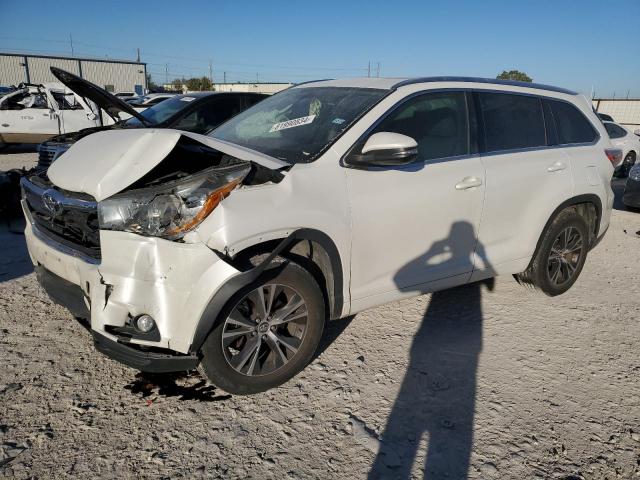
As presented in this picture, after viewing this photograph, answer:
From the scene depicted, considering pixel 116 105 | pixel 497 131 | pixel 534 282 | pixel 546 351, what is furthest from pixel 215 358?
pixel 534 282

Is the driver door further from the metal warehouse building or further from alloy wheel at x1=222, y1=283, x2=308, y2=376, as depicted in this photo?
the metal warehouse building

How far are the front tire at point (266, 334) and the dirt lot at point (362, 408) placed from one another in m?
0.16

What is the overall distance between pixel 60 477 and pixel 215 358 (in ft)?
2.88

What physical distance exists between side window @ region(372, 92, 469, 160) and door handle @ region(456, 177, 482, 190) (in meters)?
0.21

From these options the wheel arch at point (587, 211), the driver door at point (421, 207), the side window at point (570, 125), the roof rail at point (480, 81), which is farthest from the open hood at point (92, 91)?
the side window at point (570, 125)

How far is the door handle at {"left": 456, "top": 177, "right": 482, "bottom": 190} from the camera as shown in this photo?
348cm

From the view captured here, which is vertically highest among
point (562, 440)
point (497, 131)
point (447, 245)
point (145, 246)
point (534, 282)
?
point (497, 131)

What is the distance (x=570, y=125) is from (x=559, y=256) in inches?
48.2

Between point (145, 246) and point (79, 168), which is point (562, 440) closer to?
point (145, 246)

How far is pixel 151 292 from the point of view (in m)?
2.43

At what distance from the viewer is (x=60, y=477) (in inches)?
87.2

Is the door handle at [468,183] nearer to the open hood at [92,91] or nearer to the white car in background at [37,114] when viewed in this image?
the open hood at [92,91]

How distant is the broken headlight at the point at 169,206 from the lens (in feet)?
8.09

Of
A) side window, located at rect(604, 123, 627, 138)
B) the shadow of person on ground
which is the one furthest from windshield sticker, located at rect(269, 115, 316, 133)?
side window, located at rect(604, 123, 627, 138)
